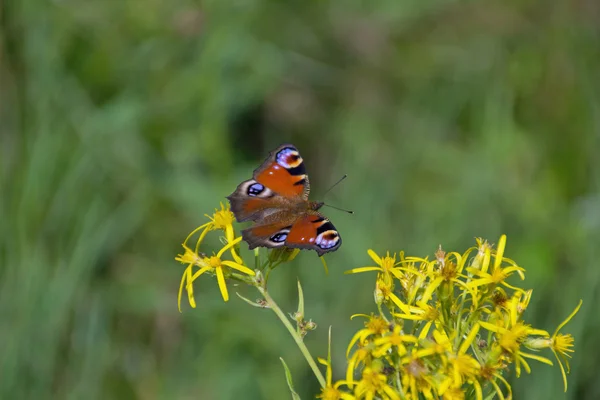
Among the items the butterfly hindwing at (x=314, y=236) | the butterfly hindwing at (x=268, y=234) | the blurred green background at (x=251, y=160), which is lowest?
the blurred green background at (x=251, y=160)

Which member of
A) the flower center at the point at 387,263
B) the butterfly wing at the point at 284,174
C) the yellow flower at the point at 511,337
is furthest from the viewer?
the butterfly wing at the point at 284,174

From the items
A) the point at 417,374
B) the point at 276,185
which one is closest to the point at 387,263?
the point at 417,374

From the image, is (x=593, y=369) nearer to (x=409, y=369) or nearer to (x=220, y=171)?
(x=409, y=369)

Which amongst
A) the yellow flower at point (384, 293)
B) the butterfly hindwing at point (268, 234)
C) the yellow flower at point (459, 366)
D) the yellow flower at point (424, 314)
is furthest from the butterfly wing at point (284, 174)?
the yellow flower at point (459, 366)

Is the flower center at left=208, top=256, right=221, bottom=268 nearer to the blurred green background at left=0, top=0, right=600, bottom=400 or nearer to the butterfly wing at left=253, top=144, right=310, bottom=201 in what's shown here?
the butterfly wing at left=253, top=144, right=310, bottom=201

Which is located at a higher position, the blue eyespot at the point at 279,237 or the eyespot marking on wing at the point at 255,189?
the blue eyespot at the point at 279,237

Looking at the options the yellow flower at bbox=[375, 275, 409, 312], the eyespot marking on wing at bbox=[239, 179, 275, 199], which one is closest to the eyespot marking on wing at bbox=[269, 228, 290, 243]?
the yellow flower at bbox=[375, 275, 409, 312]

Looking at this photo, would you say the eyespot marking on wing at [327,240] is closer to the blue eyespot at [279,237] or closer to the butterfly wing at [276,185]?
the blue eyespot at [279,237]

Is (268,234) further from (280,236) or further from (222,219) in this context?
(222,219)
